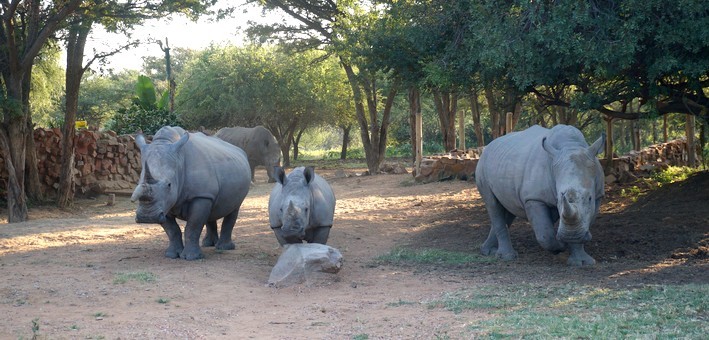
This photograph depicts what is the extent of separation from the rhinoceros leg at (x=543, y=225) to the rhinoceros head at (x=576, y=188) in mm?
284

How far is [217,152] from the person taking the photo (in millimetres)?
10797

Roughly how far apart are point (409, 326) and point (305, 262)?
7.44ft

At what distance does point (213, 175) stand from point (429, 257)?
9.86 ft

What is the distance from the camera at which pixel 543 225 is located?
9.25m

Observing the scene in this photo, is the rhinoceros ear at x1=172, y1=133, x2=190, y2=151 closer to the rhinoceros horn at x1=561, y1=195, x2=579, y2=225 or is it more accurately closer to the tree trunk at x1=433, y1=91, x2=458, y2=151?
the rhinoceros horn at x1=561, y1=195, x2=579, y2=225

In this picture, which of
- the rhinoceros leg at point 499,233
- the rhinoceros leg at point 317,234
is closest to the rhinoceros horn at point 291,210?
the rhinoceros leg at point 317,234

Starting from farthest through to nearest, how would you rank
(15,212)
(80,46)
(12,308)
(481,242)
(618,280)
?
(80,46) → (15,212) → (481,242) → (618,280) → (12,308)

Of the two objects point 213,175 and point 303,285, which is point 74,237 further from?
point 303,285

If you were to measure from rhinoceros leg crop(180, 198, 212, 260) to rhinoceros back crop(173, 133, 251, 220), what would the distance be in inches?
4.1

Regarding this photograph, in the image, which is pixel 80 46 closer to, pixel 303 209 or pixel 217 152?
pixel 217 152

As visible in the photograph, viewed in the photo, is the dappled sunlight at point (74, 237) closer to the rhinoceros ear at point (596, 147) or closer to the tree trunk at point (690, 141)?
the rhinoceros ear at point (596, 147)

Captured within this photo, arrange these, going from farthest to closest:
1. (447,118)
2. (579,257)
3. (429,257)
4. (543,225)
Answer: (447,118)
(429,257)
(579,257)
(543,225)

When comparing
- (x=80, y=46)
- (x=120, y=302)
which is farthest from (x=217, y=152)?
(x=80, y=46)

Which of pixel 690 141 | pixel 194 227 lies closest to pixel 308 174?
pixel 194 227
